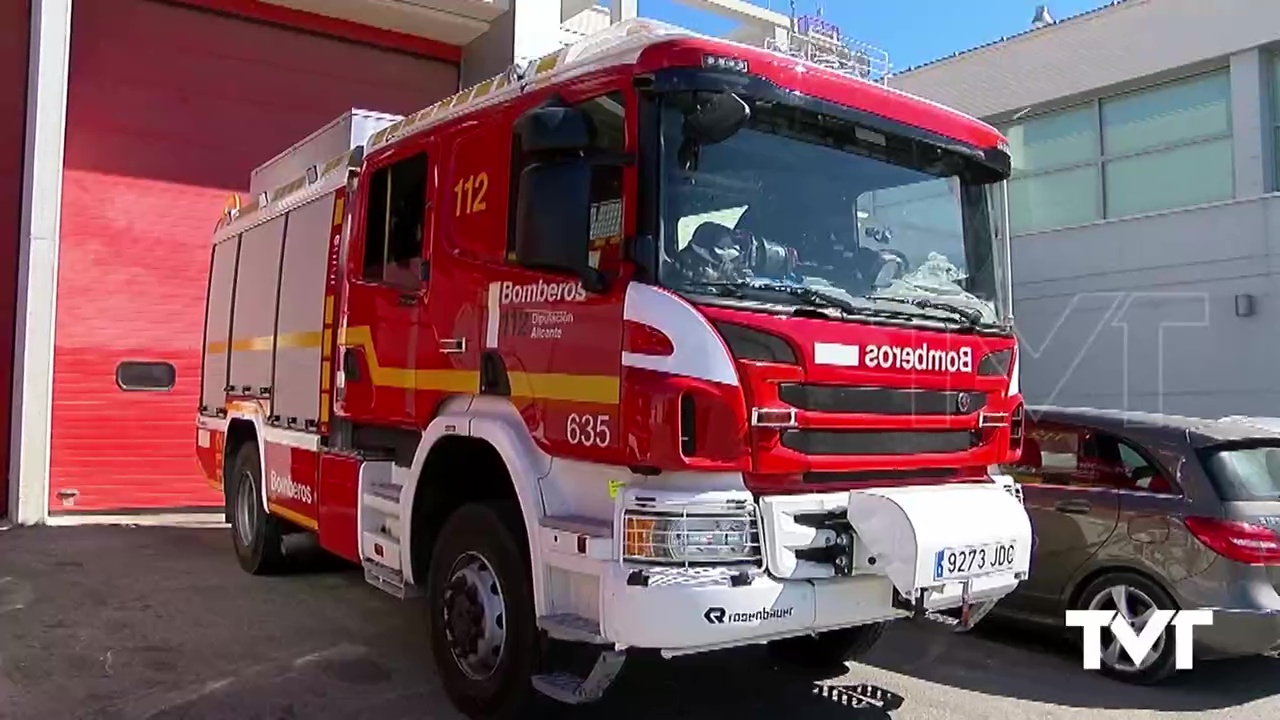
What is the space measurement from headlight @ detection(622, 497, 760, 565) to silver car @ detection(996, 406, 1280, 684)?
3139mm

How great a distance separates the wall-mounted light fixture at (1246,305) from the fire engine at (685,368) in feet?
29.7

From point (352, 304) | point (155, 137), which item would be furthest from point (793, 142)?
point (155, 137)

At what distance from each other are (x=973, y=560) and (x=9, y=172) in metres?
10.3

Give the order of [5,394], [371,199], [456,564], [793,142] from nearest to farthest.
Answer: [793,142] < [456,564] < [371,199] < [5,394]

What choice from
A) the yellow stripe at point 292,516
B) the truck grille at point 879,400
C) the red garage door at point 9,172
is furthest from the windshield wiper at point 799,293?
the red garage door at point 9,172

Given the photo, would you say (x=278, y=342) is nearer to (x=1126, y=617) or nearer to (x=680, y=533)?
(x=680, y=533)

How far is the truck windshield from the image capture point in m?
3.99

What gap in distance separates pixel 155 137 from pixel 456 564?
8.60m

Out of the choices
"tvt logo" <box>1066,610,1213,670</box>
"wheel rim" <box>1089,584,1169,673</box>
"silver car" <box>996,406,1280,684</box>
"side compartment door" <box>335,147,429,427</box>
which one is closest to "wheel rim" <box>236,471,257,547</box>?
"side compartment door" <box>335,147,429,427</box>

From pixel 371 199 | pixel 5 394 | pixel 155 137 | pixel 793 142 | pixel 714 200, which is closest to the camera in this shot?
pixel 714 200

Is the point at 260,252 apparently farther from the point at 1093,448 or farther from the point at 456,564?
the point at 1093,448

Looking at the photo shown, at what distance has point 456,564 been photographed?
15.6 feet

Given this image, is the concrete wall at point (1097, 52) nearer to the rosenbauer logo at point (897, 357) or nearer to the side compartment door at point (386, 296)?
the rosenbauer logo at point (897, 357)

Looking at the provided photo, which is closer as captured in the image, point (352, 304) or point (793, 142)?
point (793, 142)
